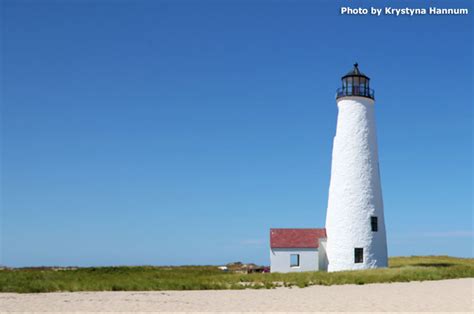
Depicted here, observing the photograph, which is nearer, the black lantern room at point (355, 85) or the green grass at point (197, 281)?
the green grass at point (197, 281)

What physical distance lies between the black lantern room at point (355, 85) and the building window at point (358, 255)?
9237 mm

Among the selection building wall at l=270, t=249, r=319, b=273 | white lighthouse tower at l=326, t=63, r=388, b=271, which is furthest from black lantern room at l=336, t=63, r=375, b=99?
building wall at l=270, t=249, r=319, b=273

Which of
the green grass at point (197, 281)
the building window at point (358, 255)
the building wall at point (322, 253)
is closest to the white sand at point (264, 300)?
the green grass at point (197, 281)

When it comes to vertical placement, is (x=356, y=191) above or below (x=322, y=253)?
above

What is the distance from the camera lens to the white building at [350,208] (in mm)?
32188

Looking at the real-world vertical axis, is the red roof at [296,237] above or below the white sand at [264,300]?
above

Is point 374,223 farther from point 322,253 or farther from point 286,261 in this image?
point 286,261

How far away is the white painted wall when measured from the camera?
3219 cm

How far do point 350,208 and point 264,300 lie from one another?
15948 mm

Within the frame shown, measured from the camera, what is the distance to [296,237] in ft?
111

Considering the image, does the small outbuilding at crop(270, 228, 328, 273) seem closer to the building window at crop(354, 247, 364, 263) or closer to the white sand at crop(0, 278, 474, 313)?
the building window at crop(354, 247, 364, 263)

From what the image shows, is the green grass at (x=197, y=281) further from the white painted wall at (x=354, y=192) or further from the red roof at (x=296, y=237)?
the red roof at (x=296, y=237)

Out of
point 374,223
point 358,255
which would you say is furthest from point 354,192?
point 358,255

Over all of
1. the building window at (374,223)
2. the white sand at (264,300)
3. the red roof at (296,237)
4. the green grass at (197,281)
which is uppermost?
the building window at (374,223)
